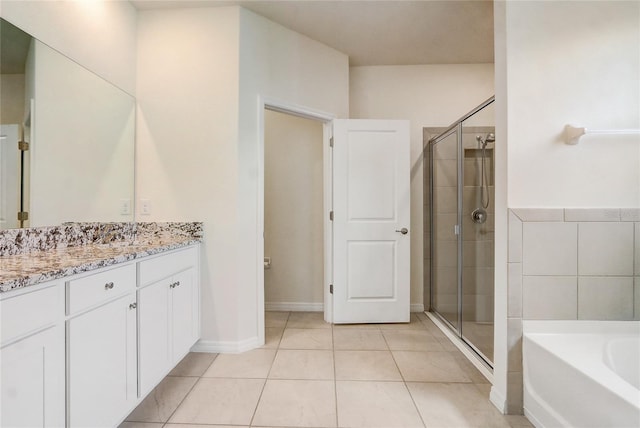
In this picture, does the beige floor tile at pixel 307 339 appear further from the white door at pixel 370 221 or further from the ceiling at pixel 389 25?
the ceiling at pixel 389 25

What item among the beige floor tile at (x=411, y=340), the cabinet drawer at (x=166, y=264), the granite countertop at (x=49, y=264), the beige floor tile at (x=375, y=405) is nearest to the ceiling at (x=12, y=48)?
the granite countertop at (x=49, y=264)

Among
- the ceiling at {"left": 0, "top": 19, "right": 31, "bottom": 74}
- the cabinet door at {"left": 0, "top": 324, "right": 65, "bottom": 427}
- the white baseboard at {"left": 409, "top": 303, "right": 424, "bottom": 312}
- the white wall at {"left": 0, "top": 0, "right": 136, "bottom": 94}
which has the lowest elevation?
the white baseboard at {"left": 409, "top": 303, "right": 424, "bottom": 312}

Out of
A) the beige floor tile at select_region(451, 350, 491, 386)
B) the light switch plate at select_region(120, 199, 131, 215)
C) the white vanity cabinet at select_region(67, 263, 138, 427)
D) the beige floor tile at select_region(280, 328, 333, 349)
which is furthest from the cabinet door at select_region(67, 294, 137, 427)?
the beige floor tile at select_region(451, 350, 491, 386)

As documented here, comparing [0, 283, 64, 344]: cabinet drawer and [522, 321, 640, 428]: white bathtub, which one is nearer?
[0, 283, 64, 344]: cabinet drawer

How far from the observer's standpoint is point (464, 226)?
2387 mm

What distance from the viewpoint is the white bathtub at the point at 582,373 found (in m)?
1.02

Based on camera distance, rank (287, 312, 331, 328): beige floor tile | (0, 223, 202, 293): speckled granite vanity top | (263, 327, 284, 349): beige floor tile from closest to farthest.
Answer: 1. (0, 223, 202, 293): speckled granite vanity top
2. (263, 327, 284, 349): beige floor tile
3. (287, 312, 331, 328): beige floor tile

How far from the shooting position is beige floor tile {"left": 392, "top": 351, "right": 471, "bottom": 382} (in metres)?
1.80

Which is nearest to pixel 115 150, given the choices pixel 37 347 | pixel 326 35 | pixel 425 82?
pixel 37 347

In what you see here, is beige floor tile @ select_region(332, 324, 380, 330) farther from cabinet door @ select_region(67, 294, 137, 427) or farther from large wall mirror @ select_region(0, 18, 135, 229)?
large wall mirror @ select_region(0, 18, 135, 229)

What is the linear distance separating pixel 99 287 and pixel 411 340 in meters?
2.11

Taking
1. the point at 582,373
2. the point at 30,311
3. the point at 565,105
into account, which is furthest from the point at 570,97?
the point at 30,311

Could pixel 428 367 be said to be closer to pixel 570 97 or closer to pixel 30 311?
pixel 570 97

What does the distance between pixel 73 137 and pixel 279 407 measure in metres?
1.90
